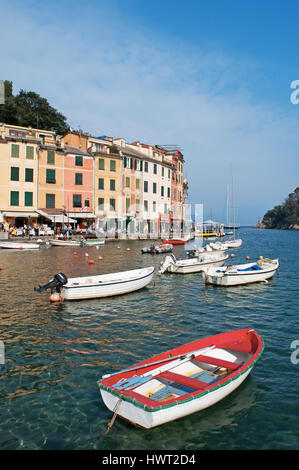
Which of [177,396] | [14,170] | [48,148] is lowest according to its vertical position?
[177,396]

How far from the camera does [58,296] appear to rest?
48.3 feet

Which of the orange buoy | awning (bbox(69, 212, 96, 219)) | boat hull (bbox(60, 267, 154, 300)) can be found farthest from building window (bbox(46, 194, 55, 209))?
the orange buoy

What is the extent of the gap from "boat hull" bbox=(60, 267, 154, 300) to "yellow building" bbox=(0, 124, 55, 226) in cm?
2812

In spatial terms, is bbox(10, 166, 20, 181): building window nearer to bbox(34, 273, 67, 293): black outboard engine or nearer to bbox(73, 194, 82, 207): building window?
bbox(73, 194, 82, 207): building window

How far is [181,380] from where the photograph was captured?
707cm

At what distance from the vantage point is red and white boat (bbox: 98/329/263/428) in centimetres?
602

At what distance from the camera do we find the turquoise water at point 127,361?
6.11 meters

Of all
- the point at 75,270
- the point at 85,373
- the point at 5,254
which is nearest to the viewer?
the point at 85,373

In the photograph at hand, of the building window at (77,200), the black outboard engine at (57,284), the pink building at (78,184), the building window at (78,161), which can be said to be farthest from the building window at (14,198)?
the black outboard engine at (57,284)

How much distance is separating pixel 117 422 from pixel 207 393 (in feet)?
6.10

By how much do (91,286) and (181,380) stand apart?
8.83 meters
